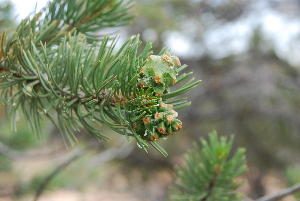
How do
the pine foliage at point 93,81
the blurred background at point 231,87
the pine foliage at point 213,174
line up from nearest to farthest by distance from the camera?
the pine foliage at point 93,81 < the pine foliage at point 213,174 < the blurred background at point 231,87

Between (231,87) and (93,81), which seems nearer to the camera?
(93,81)

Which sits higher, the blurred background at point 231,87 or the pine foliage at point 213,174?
the pine foliage at point 213,174

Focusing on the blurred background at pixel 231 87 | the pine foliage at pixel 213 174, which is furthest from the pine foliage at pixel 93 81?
the blurred background at pixel 231 87

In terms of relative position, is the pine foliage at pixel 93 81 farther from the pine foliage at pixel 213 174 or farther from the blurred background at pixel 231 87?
the blurred background at pixel 231 87

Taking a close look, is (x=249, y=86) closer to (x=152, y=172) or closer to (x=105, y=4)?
(x=152, y=172)

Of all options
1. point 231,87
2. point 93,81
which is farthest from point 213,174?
point 231,87

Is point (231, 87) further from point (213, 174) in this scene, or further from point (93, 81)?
point (93, 81)
